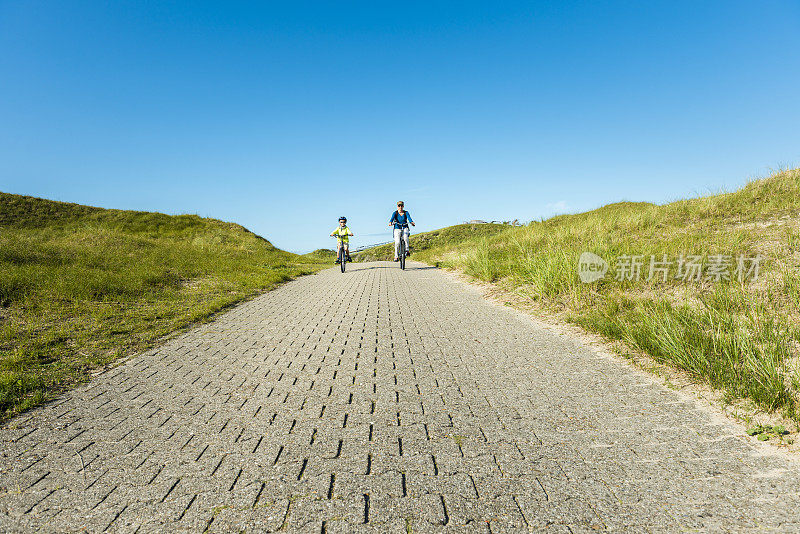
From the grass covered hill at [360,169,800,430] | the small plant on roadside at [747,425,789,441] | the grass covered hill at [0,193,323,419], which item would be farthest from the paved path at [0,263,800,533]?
the grass covered hill at [0,193,323,419]

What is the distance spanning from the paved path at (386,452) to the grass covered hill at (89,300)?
779mm

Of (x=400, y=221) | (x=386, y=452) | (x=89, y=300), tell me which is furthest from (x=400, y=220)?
(x=386, y=452)

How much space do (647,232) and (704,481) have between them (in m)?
10.7

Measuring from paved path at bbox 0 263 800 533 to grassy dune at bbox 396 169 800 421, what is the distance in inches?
24.6

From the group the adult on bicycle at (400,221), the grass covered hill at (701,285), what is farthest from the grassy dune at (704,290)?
the adult on bicycle at (400,221)

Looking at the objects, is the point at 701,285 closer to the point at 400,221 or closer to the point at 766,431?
the point at 766,431

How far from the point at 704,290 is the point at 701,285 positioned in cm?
23

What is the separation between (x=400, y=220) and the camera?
55.3 feet

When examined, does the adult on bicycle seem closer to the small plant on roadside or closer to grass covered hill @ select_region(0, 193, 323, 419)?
grass covered hill @ select_region(0, 193, 323, 419)

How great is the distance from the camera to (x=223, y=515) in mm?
2236

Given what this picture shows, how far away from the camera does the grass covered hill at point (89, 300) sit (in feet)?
15.7

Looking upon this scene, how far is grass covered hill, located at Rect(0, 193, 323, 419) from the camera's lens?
4773 millimetres

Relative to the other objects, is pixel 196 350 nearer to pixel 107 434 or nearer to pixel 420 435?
pixel 107 434

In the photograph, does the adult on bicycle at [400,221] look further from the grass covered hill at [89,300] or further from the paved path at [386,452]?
the paved path at [386,452]
